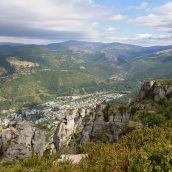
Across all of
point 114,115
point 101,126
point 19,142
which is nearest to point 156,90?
point 114,115

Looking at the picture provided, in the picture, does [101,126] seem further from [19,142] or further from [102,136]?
[19,142]

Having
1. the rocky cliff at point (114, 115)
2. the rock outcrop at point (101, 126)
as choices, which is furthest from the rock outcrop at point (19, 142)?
the rock outcrop at point (101, 126)

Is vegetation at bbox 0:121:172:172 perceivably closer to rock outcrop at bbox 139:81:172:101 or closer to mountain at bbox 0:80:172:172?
mountain at bbox 0:80:172:172

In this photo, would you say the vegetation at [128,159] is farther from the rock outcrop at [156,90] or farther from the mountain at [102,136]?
the rock outcrop at [156,90]

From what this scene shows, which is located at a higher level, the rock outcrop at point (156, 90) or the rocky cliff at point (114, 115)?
the rock outcrop at point (156, 90)

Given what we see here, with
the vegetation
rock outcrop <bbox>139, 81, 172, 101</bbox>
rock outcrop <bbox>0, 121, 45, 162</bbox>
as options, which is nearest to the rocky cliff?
rock outcrop <bbox>139, 81, 172, 101</bbox>
